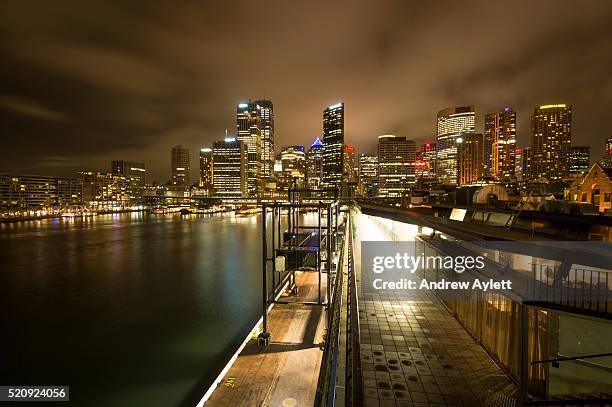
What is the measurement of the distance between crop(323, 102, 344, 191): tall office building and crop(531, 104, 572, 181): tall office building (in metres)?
84.7

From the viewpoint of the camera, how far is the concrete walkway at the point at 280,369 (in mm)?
5953

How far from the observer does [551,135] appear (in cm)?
12656

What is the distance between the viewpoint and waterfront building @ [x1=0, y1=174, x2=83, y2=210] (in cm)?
10688

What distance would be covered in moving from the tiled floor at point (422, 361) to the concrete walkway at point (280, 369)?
1479 millimetres

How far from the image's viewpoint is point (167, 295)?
19.8 metres

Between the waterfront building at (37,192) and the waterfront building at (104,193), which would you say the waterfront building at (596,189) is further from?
the waterfront building at (104,193)

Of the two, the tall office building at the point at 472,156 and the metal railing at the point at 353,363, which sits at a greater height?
the tall office building at the point at 472,156

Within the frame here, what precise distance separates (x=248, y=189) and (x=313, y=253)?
13998cm

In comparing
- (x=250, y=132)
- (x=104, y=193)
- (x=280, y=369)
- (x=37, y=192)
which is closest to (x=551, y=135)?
(x=250, y=132)

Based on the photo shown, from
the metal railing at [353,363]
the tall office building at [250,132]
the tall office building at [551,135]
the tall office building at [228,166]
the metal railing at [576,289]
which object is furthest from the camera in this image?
the tall office building at [250,132]

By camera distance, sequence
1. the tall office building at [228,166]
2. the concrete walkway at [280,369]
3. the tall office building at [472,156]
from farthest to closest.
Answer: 1. the tall office building at [228,166]
2. the tall office building at [472,156]
3. the concrete walkway at [280,369]

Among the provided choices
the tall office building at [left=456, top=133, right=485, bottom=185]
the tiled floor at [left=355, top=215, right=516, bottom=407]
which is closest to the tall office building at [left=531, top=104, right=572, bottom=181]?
the tall office building at [left=456, top=133, right=485, bottom=185]

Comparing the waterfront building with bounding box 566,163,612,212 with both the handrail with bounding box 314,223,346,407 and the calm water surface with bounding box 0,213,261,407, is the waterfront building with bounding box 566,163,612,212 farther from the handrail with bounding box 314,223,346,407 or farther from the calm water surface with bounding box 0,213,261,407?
the calm water surface with bounding box 0,213,261,407

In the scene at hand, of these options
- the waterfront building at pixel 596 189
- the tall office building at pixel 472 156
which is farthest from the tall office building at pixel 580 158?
the waterfront building at pixel 596 189
